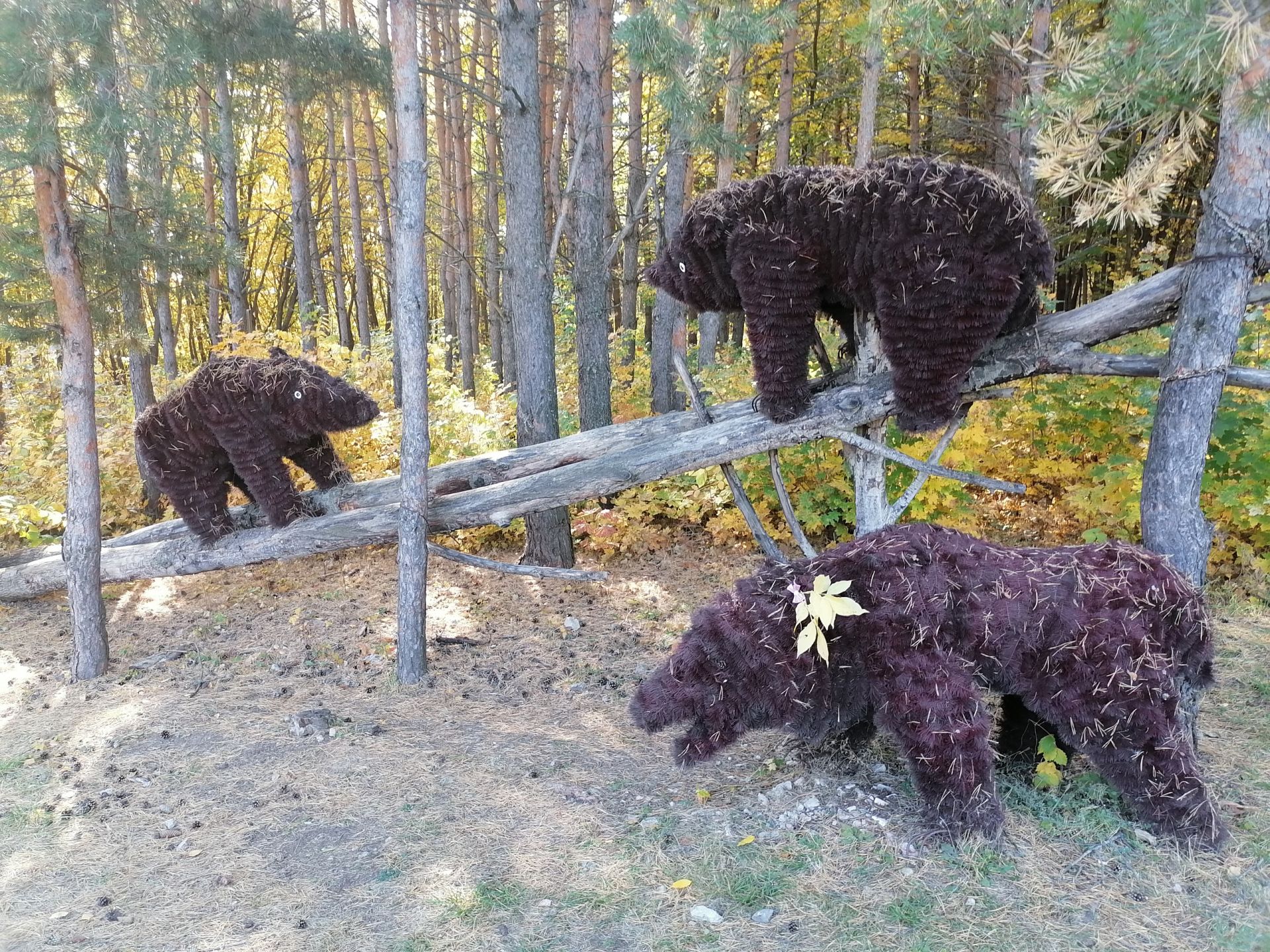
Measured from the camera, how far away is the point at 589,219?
23.8 feet

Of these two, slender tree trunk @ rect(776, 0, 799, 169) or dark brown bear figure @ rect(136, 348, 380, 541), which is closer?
dark brown bear figure @ rect(136, 348, 380, 541)

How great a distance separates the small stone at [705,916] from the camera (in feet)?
9.43

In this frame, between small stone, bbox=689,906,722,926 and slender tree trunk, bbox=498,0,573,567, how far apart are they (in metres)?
4.32

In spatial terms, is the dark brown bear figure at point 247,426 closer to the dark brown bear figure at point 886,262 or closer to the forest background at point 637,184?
the forest background at point 637,184

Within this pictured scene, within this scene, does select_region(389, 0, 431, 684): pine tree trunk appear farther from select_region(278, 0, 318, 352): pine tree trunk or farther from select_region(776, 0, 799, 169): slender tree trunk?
select_region(776, 0, 799, 169): slender tree trunk

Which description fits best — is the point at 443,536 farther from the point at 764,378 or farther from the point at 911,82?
the point at 911,82

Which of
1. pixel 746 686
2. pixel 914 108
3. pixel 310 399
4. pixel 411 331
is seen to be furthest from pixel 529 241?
pixel 914 108

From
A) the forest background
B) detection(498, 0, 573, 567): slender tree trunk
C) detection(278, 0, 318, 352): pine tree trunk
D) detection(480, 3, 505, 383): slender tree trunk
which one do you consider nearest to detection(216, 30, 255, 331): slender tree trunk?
the forest background

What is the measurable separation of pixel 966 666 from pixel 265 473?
179 inches

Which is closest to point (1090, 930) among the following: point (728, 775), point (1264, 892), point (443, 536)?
point (1264, 892)

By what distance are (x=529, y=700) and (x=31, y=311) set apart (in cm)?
464

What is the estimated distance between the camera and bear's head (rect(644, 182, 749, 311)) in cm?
401

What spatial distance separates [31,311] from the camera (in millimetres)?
5770

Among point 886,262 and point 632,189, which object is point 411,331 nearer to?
point 886,262
